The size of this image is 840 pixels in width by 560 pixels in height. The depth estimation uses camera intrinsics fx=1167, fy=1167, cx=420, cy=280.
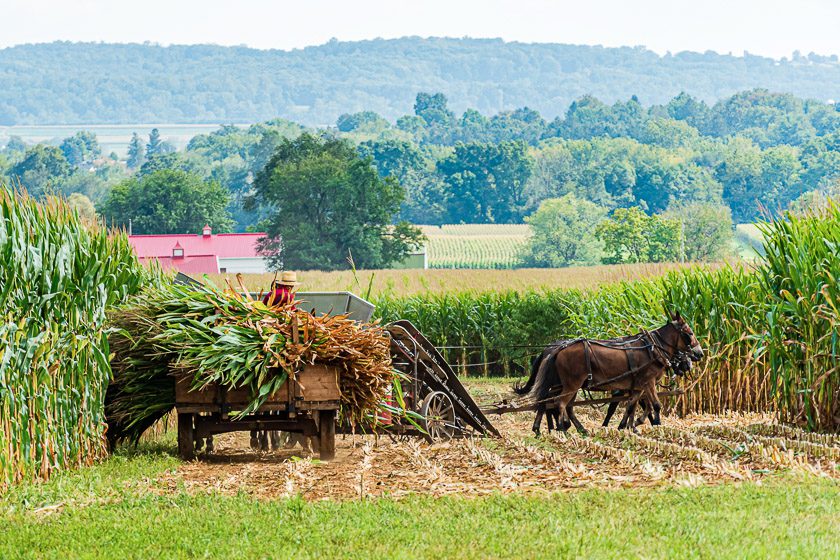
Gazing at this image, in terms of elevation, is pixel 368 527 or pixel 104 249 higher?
pixel 104 249

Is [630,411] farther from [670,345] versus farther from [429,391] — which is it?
[429,391]

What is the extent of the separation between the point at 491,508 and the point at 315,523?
57.4 inches

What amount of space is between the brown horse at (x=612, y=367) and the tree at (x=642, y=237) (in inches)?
3314

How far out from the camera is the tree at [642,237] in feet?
331

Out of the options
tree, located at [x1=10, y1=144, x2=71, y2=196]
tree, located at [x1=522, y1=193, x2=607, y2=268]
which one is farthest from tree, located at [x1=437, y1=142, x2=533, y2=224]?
tree, located at [x1=10, y1=144, x2=71, y2=196]

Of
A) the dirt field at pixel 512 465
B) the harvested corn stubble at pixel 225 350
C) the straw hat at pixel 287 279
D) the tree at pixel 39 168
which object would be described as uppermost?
the tree at pixel 39 168

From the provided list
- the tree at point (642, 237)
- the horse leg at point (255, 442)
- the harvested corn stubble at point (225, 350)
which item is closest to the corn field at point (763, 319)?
the harvested corn stubble at point (225, 350)

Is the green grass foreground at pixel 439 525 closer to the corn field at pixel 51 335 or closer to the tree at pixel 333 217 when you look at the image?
the corn field at pixel 51 335

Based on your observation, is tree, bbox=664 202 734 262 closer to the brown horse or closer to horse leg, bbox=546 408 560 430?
the brown horse

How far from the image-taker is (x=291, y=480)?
11.1 metres

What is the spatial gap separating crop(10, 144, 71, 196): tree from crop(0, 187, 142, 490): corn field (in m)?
137

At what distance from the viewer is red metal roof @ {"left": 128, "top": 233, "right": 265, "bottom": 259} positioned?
3386 inches

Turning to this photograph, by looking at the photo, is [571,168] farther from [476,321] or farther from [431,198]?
[476,321]

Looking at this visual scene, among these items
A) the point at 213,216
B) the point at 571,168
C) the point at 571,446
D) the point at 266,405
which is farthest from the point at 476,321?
the point at 571,168
